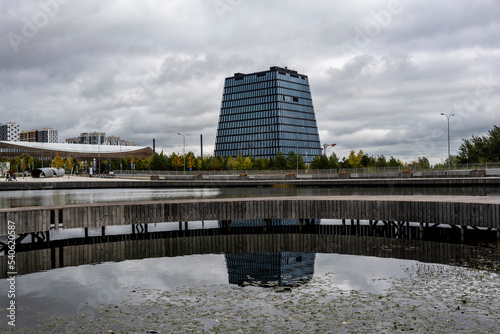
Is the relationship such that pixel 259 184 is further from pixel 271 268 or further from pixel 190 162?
pixel 271 268

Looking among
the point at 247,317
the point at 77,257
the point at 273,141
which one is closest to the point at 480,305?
the point at 247,317

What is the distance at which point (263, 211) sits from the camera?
1183 inches

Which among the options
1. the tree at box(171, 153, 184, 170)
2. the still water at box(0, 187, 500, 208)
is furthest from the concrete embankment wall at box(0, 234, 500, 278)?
the tree at box(171, 153, 184, 170)

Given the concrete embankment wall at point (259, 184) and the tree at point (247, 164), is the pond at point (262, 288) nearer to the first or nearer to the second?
the concrete embankment wall at point (259, 184)

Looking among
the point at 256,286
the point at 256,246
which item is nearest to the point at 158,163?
the point at 256,246

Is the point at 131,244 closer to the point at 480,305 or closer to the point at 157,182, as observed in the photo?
the point at 480,305

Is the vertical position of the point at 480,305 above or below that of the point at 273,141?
below

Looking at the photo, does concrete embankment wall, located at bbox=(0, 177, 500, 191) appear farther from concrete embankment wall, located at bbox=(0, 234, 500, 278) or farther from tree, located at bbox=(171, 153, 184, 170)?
tree, located at bbox=(171, 153, 184, 170)

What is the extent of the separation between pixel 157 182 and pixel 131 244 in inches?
2602

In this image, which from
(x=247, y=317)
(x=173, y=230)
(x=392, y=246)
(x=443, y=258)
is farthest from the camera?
(x=173, y=230)

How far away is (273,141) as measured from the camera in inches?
7564

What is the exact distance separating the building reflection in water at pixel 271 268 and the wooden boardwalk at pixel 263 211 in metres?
7.03

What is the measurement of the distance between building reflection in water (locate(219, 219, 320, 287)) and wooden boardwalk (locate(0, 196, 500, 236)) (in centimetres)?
703

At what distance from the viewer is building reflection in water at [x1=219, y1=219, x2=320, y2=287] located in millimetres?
16812
